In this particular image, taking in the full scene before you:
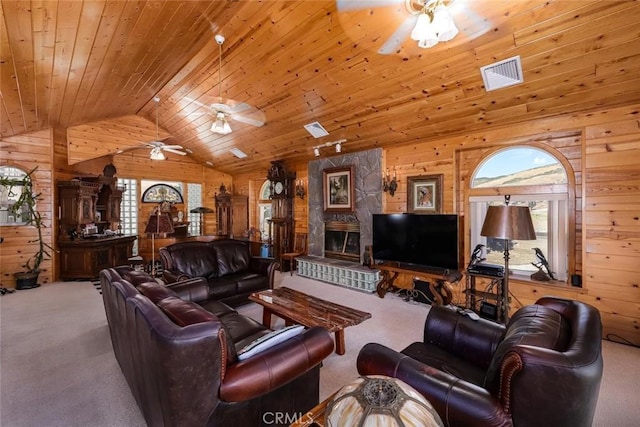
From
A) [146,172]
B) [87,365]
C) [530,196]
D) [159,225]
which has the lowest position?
[87,365]

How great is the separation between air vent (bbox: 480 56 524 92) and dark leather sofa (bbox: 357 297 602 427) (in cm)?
241

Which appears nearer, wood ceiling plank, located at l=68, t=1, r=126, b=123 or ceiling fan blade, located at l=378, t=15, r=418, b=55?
wood ceiling plank, located at l=68, t=1, r=126, b=123

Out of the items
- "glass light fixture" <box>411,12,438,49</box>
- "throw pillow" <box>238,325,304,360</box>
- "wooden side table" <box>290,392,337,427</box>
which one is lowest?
"wooden side table" <box>290,392,337,427</box>

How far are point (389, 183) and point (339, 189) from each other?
1176 mm

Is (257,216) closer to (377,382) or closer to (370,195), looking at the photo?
(370,195)

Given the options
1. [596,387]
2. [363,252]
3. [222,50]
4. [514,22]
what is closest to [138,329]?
[596,387]

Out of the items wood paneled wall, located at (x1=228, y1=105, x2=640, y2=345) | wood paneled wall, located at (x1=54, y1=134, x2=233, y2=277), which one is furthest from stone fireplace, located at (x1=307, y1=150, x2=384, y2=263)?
wood paneled wall, located at (x1=54, y1=134, x2=233, y2=277)

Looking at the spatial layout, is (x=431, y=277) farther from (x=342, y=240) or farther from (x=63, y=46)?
(x=63, y=46)

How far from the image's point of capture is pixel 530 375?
3.66ft

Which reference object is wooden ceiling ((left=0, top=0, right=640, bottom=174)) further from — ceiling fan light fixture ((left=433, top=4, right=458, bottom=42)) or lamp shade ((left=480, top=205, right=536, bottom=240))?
lamp shade ((left=480, top=205, right=536, bottom=240))

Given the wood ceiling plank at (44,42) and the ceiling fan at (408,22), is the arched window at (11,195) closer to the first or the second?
the wood ceiling plank at (44,42)

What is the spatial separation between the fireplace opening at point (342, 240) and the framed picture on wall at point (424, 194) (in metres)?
1.26

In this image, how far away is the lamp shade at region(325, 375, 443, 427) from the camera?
734 millimetres

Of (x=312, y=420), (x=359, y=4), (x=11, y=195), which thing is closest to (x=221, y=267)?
(x=312, y=420)
